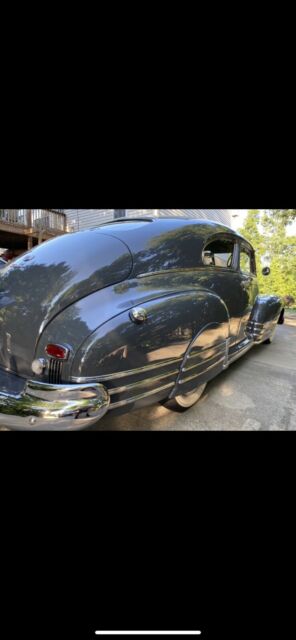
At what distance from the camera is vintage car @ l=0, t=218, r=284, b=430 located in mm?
1375

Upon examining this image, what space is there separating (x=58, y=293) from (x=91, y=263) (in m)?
0.28

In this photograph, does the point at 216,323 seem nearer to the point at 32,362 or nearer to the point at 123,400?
the point at 123,400

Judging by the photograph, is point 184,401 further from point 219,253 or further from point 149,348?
point 219,253

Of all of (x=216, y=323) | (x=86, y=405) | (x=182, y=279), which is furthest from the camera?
(x=216, y=323)

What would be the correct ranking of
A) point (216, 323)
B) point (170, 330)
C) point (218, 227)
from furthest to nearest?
point (218, 227)
point (216, 323)
point (170, 330)

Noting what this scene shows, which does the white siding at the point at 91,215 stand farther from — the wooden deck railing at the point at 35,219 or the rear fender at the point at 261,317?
the rear fender at the point at 261,317

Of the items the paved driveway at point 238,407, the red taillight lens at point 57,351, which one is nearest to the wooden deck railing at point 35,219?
the paved driveway at point 238,407

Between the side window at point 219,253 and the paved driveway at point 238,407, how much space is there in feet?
4.37

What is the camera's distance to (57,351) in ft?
4.76

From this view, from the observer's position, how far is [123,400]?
154cm

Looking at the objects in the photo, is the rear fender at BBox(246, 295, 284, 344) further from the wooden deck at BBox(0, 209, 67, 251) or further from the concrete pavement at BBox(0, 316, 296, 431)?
the wooden deck at BBox(0, 209, 67, 251)

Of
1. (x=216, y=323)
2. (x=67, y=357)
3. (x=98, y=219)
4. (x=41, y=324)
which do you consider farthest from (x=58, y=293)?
(x=98, y=219)

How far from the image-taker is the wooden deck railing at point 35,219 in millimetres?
7973

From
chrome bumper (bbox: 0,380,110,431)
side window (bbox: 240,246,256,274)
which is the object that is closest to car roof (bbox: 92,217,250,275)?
chrome bumper (bbox: 0,380,110,431)
